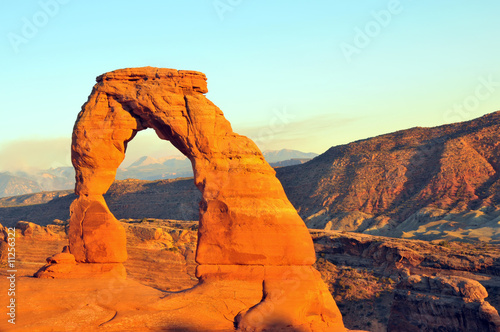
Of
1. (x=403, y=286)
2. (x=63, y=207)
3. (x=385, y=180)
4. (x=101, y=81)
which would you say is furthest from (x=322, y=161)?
(x=101, y=81)

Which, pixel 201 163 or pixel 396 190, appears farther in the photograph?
pixel 396 190

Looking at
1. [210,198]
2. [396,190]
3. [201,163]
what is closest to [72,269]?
[210,198]

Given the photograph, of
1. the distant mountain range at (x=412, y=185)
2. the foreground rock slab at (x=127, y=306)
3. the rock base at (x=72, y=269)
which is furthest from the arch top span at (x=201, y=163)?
the distant mountain range at (x=412, y=185)

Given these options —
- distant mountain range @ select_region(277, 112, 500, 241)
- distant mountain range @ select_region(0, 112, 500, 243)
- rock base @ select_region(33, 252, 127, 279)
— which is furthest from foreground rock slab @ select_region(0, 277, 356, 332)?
distant mountain range @ select_region(277, 112, 500, 241)

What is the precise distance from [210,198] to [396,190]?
5386 cm

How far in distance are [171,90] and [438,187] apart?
5149cm

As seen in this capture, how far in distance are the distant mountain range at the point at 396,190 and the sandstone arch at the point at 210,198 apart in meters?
34.6

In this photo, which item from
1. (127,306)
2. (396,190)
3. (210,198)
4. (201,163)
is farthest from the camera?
(396,190)

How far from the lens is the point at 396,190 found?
6819 centimetres

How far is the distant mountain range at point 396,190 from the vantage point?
57.6 meters

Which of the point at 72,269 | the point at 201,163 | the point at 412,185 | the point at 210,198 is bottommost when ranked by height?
the point at 72,269

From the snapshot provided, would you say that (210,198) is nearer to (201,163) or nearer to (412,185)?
(201,163)

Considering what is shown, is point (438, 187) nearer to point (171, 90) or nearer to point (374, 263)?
point (374, 263)

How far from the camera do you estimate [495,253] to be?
37125 mm
